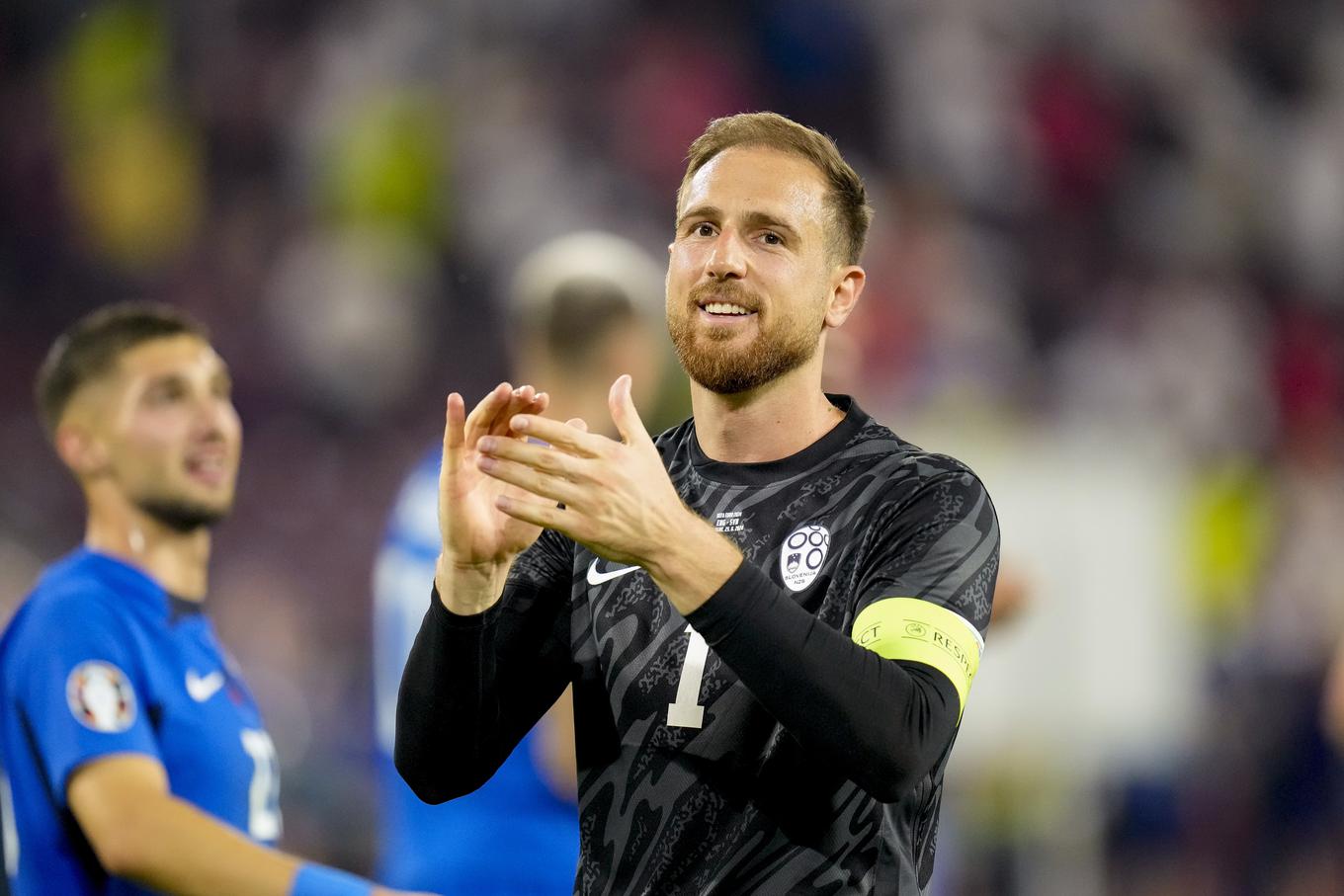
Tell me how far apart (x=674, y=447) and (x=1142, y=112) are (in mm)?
10186

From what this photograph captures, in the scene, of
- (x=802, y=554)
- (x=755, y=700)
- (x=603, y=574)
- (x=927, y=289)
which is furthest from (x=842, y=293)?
(x=927, y=289)

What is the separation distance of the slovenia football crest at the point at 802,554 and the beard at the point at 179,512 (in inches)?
88.9

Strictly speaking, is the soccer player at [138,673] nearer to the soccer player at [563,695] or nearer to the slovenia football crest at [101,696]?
the slovenia football crest at [101,696]

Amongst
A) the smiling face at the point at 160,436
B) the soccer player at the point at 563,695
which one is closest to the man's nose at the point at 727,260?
the soccer player at the point at 563,695

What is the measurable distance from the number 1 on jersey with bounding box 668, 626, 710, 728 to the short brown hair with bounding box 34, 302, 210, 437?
8.11 ft

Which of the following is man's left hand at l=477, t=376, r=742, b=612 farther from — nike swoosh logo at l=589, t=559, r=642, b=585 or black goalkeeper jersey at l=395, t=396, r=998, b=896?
nike swoosh logo at l=589, t=559, r=642, b=585

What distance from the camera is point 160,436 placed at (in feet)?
14.3

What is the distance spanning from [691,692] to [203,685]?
199cm

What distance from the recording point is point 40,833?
380cm

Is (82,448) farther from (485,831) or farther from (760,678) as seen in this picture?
(760,678)

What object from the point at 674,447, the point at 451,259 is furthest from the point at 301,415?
the point at 674,447

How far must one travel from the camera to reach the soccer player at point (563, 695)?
4.06 meters

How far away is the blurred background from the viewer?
8.32 meters

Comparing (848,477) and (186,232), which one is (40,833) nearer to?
(848,477)
